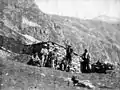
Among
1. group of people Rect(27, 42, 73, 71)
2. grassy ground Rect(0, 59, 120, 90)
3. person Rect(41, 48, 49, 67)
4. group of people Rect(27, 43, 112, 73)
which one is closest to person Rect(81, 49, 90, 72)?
group of people Rect(27, 43, 112, 73)

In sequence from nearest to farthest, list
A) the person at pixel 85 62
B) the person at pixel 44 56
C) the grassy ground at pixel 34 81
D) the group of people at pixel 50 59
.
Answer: the grassy ground at pixel 34 81 → the group of people at pixel 50 59 → the person at pixel 44 56 → the person at pixel 85 62

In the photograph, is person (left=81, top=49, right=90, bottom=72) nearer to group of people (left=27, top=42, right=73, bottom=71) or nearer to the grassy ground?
group of people (left=27, top=42, right=73, bottom=71)

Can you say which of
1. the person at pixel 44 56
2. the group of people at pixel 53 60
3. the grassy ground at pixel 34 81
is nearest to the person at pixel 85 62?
the group of people at pixel 53 60

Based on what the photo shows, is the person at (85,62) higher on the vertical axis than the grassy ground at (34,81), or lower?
higher

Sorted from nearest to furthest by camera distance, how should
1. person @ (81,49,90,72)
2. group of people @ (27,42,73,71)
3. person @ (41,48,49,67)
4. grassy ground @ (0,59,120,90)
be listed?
grassy ground @ (0,59,120,90)
group of people @ (27,42,73,71)
person @ (41,48,49,67)
person @ (81,49,90,72)

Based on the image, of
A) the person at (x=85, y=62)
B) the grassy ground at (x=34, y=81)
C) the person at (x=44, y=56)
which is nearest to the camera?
the grassy ground at (x=34, y=81)

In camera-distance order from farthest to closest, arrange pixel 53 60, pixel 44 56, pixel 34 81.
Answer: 1. pixel 44 56
2. pixel 53 60
3. pixel 34 81

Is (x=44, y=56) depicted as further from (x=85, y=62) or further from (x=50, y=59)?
(x=85, y=62)

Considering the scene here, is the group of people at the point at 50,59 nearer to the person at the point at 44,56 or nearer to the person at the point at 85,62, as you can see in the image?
the person at the point at 44,56

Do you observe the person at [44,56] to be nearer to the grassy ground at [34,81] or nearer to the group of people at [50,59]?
the group of people at [50,59]

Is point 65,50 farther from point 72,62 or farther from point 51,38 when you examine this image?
point 51,38

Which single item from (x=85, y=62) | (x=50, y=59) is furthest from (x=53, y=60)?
(x=85, y=62)

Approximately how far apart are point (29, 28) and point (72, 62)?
388 ft

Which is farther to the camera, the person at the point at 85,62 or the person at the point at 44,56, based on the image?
the person at the point at 85,62
